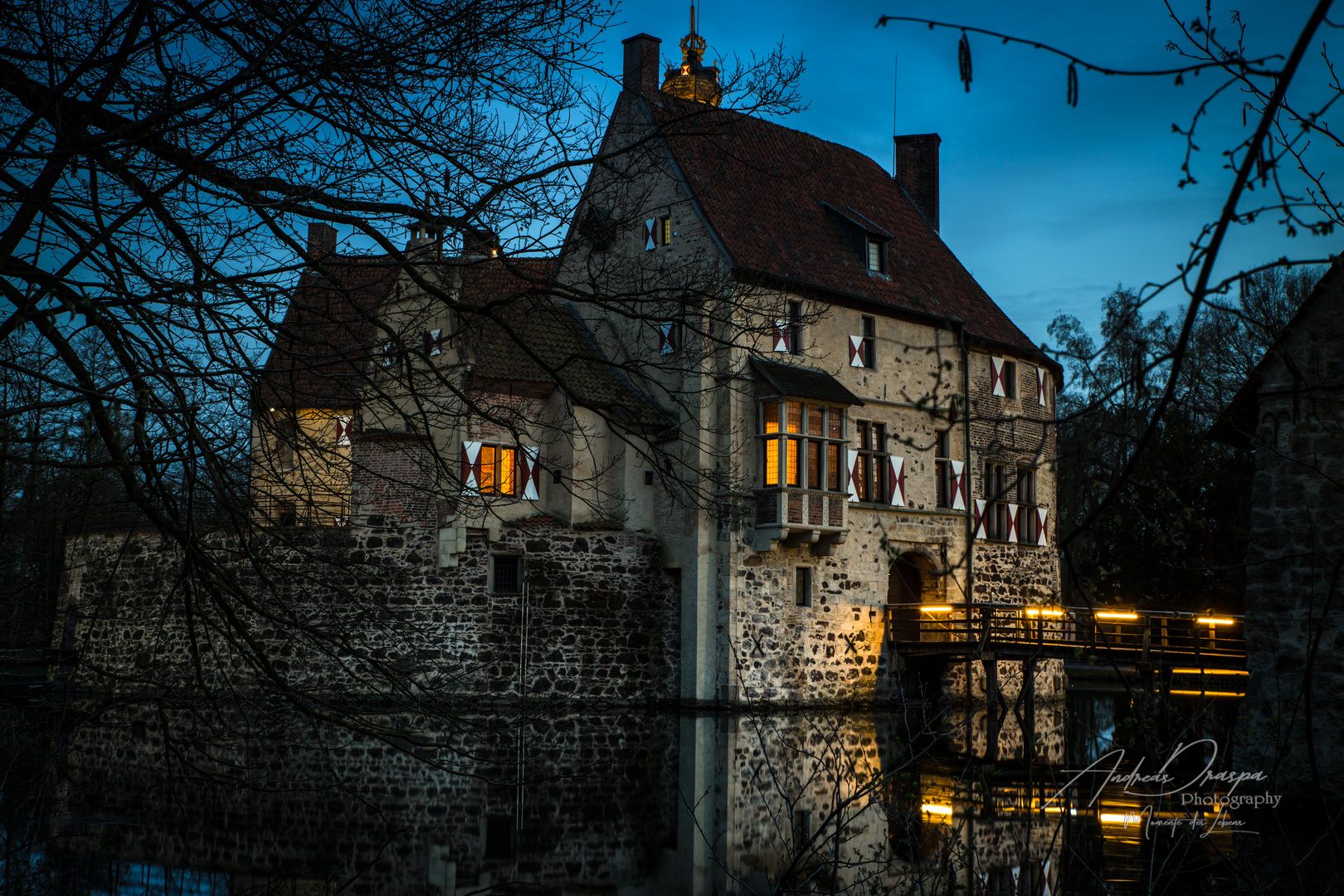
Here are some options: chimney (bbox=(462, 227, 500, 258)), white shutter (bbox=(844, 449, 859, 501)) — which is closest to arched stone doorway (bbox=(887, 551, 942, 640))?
white shutter (bbox=(844, 449, 859, 501))

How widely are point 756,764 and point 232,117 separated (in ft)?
38.5

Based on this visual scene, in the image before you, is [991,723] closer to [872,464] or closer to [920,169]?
[872,464]

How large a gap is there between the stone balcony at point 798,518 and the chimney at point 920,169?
Answer: 10344 mm

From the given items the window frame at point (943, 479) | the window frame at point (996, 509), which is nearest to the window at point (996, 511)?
the window frame at point (996, 509)

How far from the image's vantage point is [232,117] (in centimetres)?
509

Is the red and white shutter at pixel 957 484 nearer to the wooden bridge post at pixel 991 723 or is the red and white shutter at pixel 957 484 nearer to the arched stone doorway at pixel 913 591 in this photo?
the arched stone doorway at pixel 913 591

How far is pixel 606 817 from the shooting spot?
11.6m

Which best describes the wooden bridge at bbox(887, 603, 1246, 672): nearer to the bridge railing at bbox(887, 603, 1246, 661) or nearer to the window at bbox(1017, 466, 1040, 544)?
the bridge railing at bbox(887, 603, 1246, 661)

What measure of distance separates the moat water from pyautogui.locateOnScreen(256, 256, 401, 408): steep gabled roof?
5.31 feet

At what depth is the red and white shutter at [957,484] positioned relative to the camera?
960 inches

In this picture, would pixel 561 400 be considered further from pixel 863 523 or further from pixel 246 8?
pixel 246 8

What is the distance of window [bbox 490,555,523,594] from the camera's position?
821 inches

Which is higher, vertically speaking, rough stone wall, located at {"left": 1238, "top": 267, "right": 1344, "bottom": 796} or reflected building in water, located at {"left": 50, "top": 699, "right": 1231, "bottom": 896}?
rough stone wall, located at {"left": 1238, "top": 267, "right": 1344, "bottom": 796}

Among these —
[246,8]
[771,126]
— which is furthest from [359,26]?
[771,126]
